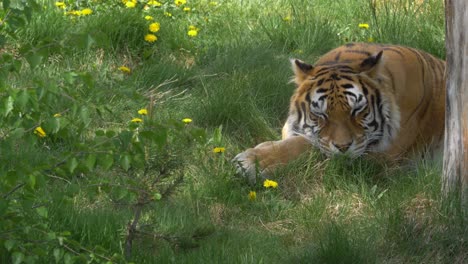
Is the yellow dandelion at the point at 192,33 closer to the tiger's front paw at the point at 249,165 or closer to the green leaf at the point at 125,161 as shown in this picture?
the tiger's front paw at the point at 249,165

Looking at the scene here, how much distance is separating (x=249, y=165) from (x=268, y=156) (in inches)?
6.9

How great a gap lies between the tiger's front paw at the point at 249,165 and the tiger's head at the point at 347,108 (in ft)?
1.31

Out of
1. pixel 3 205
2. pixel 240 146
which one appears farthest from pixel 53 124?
pixel 240 146

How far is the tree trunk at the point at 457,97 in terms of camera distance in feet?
15.4

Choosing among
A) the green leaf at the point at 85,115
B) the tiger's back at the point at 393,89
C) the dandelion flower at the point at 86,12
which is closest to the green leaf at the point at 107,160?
the green leaf at the point at 85,115

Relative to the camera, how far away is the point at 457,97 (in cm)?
479

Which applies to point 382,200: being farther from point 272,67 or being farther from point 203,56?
point 203,56

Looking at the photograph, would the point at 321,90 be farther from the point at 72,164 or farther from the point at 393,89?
the point at 72,164

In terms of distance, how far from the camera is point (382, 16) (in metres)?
8.10

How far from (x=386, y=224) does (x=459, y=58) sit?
87cm

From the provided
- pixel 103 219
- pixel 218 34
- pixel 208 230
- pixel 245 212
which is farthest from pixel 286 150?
pixel 218 34

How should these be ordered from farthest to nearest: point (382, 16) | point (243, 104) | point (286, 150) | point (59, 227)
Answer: point (382, 16) < point (243, 104) < point (286, 150) < point (59, 227)

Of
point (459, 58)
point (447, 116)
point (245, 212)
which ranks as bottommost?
point (245, 212)

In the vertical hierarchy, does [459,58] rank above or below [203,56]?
above
